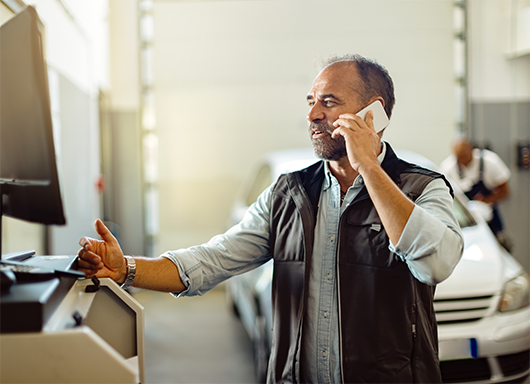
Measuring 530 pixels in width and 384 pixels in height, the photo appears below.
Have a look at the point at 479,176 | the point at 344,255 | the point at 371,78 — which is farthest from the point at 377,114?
the point at 479,176

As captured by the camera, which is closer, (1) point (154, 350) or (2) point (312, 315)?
(2) point (312, 315)

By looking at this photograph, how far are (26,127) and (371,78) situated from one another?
1.01 m

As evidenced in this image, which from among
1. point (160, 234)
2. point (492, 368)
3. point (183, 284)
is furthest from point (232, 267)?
point (160, 234)

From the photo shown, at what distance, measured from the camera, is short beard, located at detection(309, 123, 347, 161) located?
1.35 meters

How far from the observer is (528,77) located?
5535mm

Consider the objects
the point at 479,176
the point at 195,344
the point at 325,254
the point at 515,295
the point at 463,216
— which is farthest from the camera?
the point at 479,176

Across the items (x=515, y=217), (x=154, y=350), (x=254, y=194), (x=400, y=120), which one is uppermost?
(x=400, y=120)

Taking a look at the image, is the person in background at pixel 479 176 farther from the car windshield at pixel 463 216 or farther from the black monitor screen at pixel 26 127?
the black monitor screen at pixel 26 127

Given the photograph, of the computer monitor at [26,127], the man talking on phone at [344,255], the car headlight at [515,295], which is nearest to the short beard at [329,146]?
the man talking on phone at [344,255]

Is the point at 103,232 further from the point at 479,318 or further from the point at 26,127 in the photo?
the point at 479,318

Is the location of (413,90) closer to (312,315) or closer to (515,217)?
(515,217)

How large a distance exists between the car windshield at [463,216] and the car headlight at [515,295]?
20.6 inches

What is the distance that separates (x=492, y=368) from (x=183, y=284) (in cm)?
170

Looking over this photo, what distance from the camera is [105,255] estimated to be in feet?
3.93
